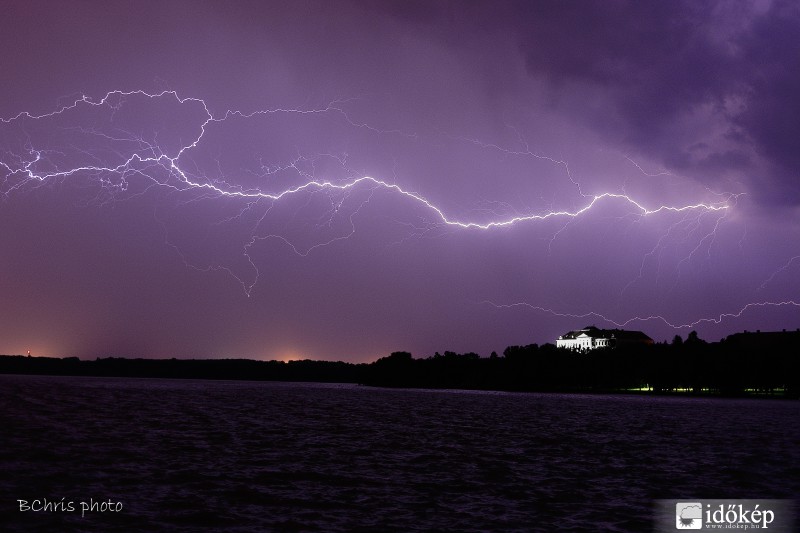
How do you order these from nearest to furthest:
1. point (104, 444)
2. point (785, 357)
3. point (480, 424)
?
1. point (104, 444)
2. point (480, 424)
3. point (785, 357)

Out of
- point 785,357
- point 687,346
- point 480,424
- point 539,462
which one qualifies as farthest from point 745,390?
point 539,462

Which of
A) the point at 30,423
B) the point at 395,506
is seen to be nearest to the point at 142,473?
the point at 395,506

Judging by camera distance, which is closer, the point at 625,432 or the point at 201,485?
the point at 201,485

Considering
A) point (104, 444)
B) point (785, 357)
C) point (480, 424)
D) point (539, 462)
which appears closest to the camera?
point (539, 462)

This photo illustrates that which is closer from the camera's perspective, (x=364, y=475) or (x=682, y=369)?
(x=364, y=475)

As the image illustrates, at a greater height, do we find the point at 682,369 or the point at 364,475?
the point at 682,369

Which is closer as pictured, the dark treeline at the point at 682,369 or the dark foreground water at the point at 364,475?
the dark foreground water at the point at 364,475

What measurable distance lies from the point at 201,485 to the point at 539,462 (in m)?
14.7

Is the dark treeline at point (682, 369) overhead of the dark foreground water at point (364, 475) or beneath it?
overhead

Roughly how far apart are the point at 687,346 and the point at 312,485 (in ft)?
527

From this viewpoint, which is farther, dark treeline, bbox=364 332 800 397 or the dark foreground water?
dark treeline, bbox=364 332 800 397

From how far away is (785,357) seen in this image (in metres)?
151

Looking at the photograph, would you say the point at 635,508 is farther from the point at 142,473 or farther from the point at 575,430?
the point at 575,430

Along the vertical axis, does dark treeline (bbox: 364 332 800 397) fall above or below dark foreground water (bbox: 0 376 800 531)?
above
